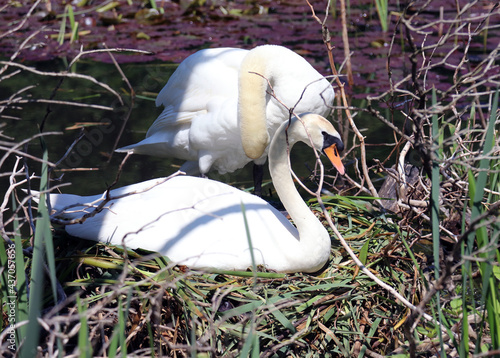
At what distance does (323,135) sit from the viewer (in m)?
2.82

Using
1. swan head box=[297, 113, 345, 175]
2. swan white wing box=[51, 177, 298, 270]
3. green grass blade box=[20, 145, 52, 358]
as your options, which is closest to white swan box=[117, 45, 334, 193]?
swan head box=[297, 113, 345, 175]

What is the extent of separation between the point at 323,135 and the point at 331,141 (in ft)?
0.14

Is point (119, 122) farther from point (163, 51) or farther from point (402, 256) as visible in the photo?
point (402, 256)

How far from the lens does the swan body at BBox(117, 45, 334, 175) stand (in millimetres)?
3518

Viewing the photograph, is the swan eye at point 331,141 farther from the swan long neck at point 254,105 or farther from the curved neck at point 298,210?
the swan long neck at point 254,105

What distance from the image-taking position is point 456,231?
135 inches

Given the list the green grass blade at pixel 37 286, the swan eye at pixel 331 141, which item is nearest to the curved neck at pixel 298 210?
the swan eye at pixel 331 141

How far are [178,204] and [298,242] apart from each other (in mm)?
574

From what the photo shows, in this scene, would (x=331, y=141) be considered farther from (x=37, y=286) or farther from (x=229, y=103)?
(x=37, y=286)

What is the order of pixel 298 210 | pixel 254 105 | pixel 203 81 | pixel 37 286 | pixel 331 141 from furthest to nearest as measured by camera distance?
pixel 203 81 → pixel 254 105 → pixel 298 210 → pixel 331 141 → pixel 37 286

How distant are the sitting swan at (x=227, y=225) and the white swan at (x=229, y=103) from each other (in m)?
0.48

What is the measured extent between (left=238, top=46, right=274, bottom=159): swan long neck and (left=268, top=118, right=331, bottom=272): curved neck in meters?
0.55

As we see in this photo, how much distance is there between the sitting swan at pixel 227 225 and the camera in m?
2.79

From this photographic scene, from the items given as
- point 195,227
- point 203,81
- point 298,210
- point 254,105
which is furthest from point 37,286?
point 203,81
